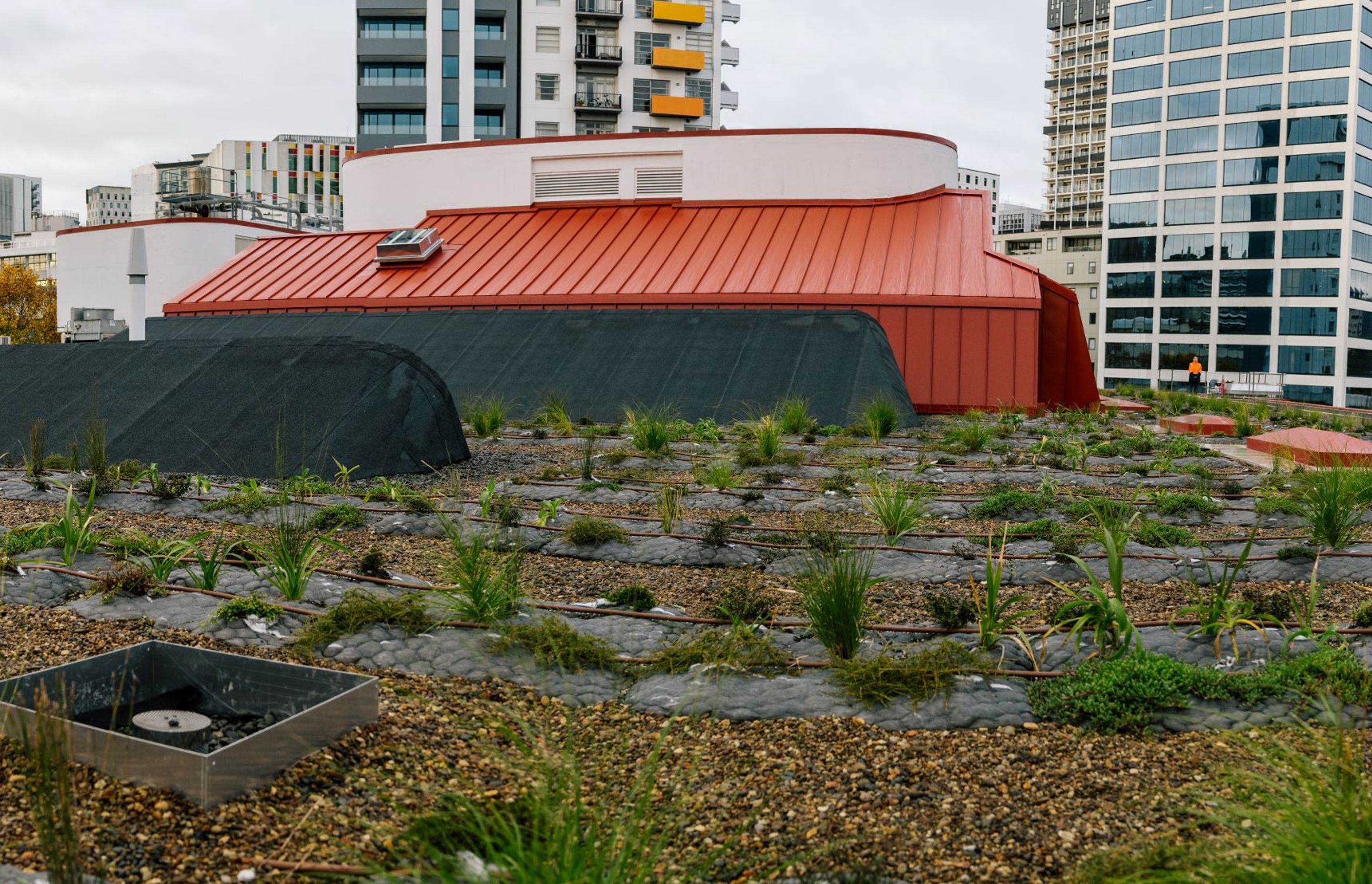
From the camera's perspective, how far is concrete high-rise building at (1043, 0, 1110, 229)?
405 feet

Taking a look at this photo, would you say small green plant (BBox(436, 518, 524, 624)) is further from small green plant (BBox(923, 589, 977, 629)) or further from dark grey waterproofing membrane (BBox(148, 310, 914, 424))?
dark grey waterproofing membrane (BBox(148, 310, 914, 424))

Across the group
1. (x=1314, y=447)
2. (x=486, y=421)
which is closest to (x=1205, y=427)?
(x=1314, y=447)

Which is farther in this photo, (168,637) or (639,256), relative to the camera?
(639,256)

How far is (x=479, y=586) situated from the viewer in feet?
15.1

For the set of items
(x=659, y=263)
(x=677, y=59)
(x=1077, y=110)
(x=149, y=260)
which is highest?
(x=1077, y=110)

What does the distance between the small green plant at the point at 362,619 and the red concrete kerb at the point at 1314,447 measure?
676cm

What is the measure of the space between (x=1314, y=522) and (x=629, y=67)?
174ft

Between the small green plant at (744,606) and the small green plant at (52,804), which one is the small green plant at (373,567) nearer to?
the small green plant at (744,606)

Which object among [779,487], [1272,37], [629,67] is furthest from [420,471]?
[1272,37]

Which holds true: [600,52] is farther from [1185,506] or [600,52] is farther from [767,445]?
[1185,506]

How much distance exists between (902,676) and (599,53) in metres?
55.0

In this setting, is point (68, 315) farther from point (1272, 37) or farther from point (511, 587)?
point (1272, 37)

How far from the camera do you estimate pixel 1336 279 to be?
67.2m

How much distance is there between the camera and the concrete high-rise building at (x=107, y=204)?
15500 cm
